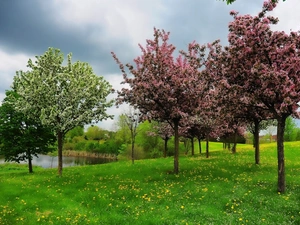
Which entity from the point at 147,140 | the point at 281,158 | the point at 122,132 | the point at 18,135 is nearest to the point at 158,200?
the point at 281,158

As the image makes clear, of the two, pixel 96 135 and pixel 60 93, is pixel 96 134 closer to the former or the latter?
pixel 96 135

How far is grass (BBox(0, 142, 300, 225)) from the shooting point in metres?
14.4

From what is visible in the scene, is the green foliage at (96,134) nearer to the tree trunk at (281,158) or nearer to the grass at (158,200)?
the grass at (158,200)

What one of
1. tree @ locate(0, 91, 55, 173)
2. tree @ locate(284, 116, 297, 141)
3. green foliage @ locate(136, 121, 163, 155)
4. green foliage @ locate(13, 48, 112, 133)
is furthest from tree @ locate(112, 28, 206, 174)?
tree @ locate(284, 116, 297, 141)

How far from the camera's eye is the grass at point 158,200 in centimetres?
1445

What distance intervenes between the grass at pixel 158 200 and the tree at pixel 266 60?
3304 mm

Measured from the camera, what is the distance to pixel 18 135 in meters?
34.7

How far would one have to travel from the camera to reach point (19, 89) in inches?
1169

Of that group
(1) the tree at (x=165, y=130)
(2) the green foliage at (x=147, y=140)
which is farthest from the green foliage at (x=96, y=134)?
(1) the tree at (x=165, y=130)

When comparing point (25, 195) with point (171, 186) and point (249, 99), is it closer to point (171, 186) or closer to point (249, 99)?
point (171, 186)

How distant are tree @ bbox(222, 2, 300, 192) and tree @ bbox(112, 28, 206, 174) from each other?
572 centimetres

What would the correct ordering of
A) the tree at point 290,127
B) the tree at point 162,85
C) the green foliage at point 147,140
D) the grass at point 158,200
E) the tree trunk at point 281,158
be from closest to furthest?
the grass at point 158,200 < the tree trunk at point 281,158 < the tree at point 162,85 < the green foliage at point 147,140 < the tree at point 290,127

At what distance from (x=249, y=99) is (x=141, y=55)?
40.4ft

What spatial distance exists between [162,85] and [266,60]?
361 inches
